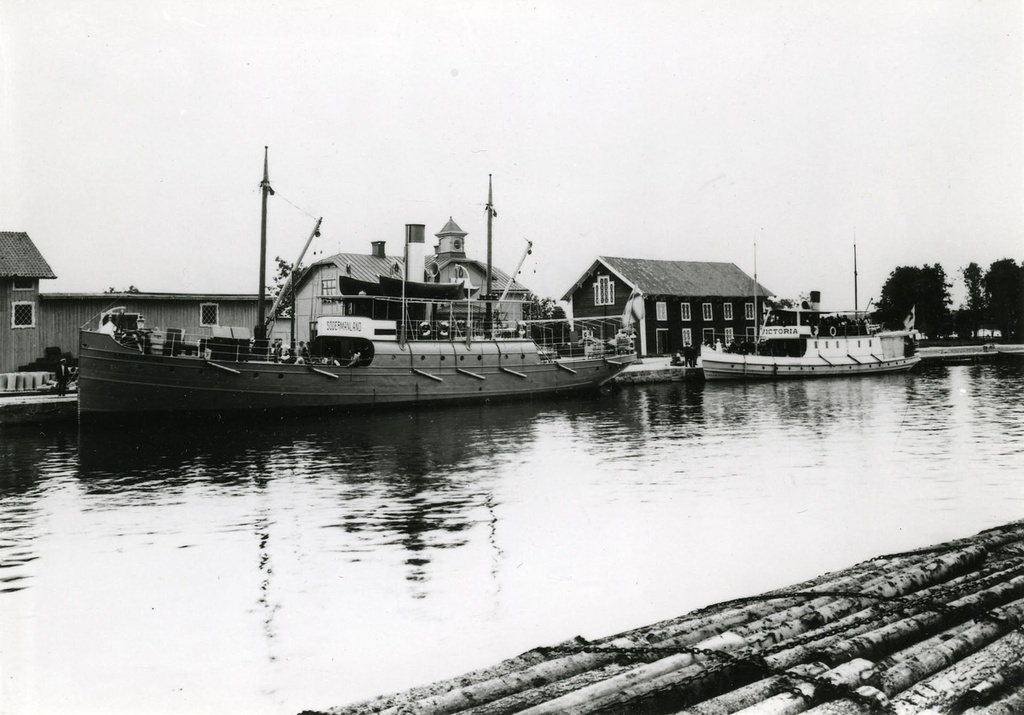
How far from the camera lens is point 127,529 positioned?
11070 millimetres

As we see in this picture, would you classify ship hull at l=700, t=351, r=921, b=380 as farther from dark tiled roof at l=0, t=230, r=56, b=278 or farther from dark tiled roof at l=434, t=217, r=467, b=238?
dark tiled roof at l=0, t=230, r=56, b=278

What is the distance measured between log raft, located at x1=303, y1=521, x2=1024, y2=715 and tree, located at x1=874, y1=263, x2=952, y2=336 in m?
61.0

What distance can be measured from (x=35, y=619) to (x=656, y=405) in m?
24.5

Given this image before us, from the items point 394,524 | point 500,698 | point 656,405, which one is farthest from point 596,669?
point 656,405

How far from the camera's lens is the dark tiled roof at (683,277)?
166 feet

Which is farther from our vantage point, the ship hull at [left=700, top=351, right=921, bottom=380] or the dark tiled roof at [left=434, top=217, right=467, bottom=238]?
the dark tiled roof at [left=434, top=217, right=467, bottom=238]

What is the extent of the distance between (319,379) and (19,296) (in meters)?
11.7

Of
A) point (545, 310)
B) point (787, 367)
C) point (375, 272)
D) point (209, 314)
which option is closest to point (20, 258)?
point (209, 314)

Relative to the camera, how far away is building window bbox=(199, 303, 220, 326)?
33812 millimetres

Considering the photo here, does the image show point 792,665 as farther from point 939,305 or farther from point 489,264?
point 939,305

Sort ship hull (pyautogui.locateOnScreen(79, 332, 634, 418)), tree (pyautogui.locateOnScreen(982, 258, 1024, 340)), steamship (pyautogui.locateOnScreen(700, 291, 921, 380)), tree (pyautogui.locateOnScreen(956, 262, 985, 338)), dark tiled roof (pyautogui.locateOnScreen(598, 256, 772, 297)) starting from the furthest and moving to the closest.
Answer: tree (pyautogui.locateOnScreen(956, 262, 985, 338)), dark tiled roof (pyautogui.locateOnScreen(598, 256, 772, 297)), tree (pyautogui.locateOnScreen(982, 258, 1024, 340)), steamship (pyautogui.locateOnScreen(700, 291, 921, 380)), ship hull (pyautogui.locateOnScreen(79, 332, 634, 418))

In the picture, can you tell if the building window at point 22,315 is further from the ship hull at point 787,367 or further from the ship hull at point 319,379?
the ship hull at point 787,367

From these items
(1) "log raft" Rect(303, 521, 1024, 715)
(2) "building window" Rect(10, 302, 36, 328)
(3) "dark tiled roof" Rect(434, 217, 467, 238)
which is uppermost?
(3) "dark tiled roof" Rect(434, 217, 467, 238)

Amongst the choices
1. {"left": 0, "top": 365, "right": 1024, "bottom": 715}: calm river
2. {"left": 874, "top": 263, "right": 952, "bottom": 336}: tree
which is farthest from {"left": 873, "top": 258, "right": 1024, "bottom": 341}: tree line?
{"left": 0, "top": 365, "right": 1024, "bottom": 715}: calm river
